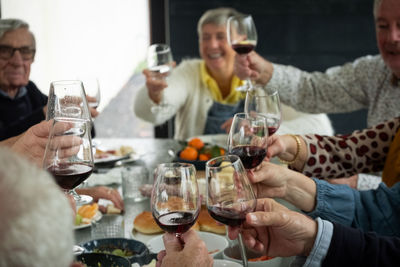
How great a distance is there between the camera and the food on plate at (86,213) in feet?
5.46

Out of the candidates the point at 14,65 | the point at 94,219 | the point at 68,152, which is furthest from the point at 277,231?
the point at 14,65

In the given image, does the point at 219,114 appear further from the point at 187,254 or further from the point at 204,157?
the point at 187,254

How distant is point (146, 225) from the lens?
161 centimetres

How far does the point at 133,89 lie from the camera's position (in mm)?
5344

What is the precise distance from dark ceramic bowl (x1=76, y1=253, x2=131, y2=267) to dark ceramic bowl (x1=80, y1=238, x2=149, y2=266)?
193mm

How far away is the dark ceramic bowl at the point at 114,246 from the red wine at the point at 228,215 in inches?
13.1

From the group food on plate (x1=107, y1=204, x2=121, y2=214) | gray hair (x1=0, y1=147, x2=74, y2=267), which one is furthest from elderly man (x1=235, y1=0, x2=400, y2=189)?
gray hair (x1=0, y1=147, x2=74, y2=267)

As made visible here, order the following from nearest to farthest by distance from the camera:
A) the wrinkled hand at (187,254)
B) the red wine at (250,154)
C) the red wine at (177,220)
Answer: the wrinkled hand at (187,254), the red wine at (177,220), the red wine at (250,154)

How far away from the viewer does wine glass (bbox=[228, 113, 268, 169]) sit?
1.51m

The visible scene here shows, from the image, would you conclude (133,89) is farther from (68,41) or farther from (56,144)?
(56,144)

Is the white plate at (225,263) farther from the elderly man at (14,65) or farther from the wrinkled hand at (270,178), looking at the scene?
the elderly man at (14,65)

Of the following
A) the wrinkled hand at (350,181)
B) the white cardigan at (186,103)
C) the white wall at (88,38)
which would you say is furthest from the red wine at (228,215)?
the white wall at (88,38)

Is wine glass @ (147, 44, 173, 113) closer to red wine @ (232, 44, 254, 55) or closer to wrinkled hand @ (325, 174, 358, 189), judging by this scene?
red wine @ (232, 44, 254, 55)

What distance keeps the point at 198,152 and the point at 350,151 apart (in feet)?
2.25
